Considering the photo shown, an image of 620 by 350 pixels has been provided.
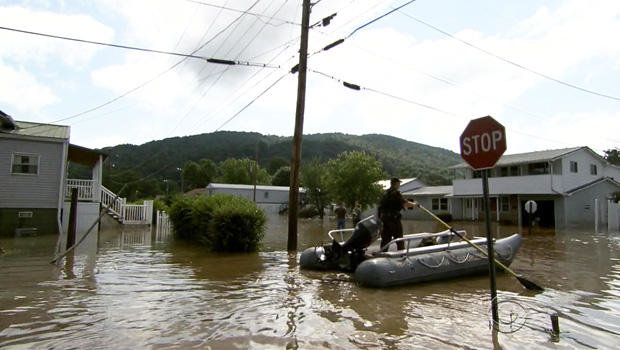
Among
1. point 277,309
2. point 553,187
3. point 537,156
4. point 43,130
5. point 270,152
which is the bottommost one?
point 277,309

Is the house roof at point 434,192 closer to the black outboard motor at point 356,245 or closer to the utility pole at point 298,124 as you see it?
the utility pole at point 298,124

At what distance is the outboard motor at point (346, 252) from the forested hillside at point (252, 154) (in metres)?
47.2

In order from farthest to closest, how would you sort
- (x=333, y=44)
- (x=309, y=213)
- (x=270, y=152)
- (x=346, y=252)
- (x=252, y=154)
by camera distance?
(x=270, y=152), (x=252, y=154), (x=309, y=213), (x=333, y=44), (x=346, y=252)

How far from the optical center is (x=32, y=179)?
1902cm

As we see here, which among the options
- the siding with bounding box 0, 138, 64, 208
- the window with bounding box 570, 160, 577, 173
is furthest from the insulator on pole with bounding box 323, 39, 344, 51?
the window with bounding box 570, 160, 577, 173

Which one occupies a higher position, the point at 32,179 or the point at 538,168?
the point at 538,168

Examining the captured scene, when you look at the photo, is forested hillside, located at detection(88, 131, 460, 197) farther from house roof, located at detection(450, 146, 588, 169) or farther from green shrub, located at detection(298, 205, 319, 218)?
house roof, located at detection(450, 146, 588, 169)

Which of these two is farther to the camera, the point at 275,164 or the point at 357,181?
the point at 275,164

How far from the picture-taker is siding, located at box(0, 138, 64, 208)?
18.5 m

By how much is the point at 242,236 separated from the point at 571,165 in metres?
27.7

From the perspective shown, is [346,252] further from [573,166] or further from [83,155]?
[573,166]

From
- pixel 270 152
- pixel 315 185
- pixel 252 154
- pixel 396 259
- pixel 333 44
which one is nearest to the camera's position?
pixel 396 259

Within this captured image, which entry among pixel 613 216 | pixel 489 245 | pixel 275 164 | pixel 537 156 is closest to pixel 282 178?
pixel 275 164

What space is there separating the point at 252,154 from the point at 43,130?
9183cm
